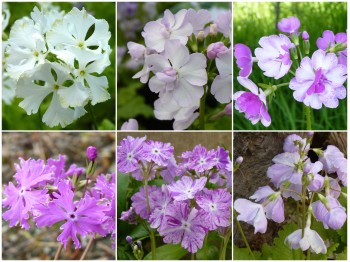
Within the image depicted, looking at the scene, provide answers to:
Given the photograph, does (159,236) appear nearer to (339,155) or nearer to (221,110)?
(221,110)

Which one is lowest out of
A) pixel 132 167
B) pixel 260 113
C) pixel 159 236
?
pixel 159 236

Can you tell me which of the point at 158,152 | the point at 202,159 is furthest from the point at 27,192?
the point at 202,159

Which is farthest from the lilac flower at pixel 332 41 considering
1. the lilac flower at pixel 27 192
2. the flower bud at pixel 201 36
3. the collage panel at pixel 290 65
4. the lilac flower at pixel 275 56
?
the lilac flower at pixel 27 192

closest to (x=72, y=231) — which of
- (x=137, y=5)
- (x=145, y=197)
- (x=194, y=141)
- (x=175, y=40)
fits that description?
(x=145, y=197)

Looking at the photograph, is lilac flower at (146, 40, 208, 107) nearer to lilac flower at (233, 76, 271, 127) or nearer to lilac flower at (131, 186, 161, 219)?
lilac flower at (233, 76, 271, 127)

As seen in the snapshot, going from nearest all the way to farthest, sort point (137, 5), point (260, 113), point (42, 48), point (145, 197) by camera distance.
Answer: point (42, 48) → point (260, 113) → point (145, 197) → point (137, 5)

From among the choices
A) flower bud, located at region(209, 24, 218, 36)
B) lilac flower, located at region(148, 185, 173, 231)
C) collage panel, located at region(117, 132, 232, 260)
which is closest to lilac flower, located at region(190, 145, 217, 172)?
collage panel, located at region(117, 132, 232, 260)

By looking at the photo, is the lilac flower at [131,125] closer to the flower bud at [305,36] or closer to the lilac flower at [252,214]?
the lilac flower at [252,214]
